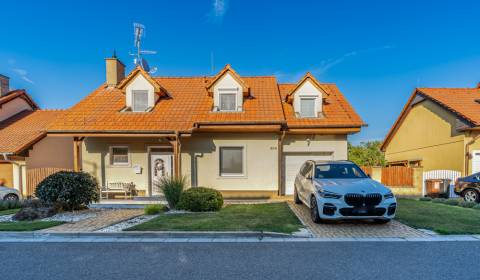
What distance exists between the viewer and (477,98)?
17.2 meters

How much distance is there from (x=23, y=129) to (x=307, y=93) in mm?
18199

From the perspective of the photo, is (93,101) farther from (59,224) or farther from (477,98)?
(477,98)

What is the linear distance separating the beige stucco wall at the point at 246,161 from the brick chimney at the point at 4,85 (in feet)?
57.3

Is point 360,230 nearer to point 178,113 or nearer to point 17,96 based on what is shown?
point 178,113

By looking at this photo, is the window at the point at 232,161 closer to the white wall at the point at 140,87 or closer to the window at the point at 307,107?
the window at the point at 307,107

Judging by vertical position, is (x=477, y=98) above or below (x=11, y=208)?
above

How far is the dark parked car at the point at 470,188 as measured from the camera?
12.0 m

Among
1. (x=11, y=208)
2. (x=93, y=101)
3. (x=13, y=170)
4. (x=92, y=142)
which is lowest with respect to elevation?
(x=11, y=208)
